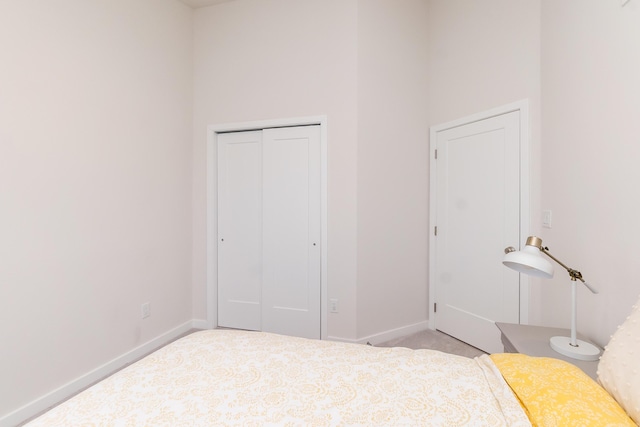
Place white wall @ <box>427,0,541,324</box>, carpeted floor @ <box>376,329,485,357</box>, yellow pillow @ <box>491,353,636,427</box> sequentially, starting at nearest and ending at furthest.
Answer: yellow pillow @ <box>491,353,636,427</box> → white wall @ <box>427,0,541,324</box> → carpeted floor @ <box>376,329,485,357</box>

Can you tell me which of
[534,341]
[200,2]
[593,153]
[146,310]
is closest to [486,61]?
[593,153]

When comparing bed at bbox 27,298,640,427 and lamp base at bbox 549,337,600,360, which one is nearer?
bed at bbox 27,298,640,427

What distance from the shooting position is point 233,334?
1.42 meters

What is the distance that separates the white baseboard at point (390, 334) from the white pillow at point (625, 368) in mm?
1925

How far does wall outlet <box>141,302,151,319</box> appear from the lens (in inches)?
105

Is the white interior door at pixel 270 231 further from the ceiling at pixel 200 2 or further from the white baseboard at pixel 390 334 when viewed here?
the ceiling at pixel 200 2

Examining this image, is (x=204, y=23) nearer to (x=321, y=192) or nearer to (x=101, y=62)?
(x=101, y=62)

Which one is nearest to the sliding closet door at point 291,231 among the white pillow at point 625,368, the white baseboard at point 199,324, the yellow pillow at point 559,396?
the white baseboard at point 199,324

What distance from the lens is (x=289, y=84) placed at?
289 centimetres

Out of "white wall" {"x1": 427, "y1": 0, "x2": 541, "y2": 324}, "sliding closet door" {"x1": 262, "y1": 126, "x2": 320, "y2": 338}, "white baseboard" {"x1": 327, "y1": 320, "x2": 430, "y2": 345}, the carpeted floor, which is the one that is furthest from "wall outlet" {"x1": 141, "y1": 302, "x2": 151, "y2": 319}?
"white wall" {"x1": 427, "y1": 0, "x2": 541, "y2": 324}

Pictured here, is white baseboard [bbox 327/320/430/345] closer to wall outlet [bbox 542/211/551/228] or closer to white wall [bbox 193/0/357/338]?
white wall [bbox 193/0/357/338]

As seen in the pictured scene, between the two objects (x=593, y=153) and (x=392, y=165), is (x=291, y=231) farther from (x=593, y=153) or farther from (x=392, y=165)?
(x=593, y=153)

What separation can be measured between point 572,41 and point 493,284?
1.68 m

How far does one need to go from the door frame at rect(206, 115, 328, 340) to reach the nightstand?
1437 millimetres
